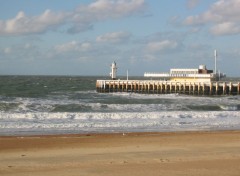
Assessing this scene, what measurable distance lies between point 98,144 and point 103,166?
4.71 metres

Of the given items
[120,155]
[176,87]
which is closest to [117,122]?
[120,155]

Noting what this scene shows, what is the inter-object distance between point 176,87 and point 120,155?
142 ft

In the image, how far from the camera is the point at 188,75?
66312 mm

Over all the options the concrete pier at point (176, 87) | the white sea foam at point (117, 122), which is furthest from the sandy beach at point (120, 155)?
the concrete pier at point (176, 87)

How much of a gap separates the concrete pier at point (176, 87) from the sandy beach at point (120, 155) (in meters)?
36.6

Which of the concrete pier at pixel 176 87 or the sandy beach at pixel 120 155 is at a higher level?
the concrete pier at pixel 176 87

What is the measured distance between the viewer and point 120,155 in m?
13.0

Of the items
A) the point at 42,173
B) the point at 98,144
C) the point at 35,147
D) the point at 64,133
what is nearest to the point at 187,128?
the point at 64,133

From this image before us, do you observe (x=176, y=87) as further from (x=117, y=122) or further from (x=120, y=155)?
(x=120, y=155)

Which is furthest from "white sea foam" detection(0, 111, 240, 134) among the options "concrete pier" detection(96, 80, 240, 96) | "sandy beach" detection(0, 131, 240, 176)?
"concrete pier" detection(96, 80, 240, 96)

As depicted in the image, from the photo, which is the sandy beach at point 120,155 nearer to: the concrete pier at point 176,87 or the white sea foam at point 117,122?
the white sea foam at point 117,122

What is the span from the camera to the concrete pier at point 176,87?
5422 cm

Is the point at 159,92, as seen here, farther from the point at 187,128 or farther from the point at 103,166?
the point at 103,166

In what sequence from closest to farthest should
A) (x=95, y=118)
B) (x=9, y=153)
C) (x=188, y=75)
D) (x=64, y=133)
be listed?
(x=9, y=153)
(x=64, y=133)
(x=95, y=118)
(x=188, y=75)
